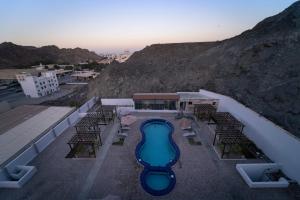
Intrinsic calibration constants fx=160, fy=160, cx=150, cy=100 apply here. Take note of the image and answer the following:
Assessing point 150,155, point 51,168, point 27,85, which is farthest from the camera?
point 27,85

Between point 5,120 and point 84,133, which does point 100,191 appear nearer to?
point 84,133

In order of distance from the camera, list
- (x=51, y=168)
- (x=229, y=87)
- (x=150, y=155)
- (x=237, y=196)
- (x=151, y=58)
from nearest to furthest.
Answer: (x=237, y=196) → (x=51, y=168) → (x=150, y=155) → (x=229, y=87) → (x=151, y=58)

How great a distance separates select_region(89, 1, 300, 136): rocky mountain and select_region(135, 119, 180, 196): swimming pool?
437 inches

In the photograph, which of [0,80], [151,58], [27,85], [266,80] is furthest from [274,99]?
[0,80]

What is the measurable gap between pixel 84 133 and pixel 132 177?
20.5 ft

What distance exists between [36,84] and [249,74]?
47270mm

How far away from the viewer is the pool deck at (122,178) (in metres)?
9.88

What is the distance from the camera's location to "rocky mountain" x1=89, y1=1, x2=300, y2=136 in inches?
727

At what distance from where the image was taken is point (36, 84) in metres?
40.9

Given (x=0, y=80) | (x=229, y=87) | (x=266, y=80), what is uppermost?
(x=266, y=80)

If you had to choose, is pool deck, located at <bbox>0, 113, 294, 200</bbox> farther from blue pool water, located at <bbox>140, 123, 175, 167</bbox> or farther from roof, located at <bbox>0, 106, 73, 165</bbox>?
roof, located at <bbox>0, 106, 73, 165</bbox>

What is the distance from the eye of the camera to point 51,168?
12234 mm

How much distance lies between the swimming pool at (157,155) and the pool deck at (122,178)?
421mm

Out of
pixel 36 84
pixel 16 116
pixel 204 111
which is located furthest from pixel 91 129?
pixel 36 84
